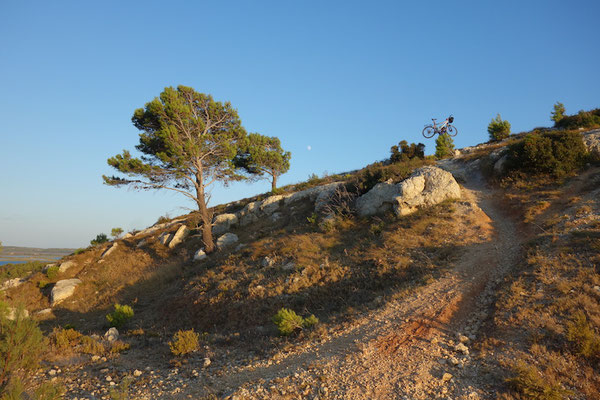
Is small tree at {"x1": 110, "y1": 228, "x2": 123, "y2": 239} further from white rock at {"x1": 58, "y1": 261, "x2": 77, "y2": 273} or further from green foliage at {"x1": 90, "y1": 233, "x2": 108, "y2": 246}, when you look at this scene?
white rock at {"x1": 58, "y1": 261, "x2": 77, "y2": 273}

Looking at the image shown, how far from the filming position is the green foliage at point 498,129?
120 ft

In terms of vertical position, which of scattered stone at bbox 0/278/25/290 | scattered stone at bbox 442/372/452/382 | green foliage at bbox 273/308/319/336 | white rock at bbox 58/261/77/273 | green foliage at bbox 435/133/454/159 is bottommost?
scattered stone at bbox 442/372/452/382

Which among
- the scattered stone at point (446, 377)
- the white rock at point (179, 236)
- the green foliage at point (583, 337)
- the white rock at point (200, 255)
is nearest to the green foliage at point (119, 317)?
the white rock at point (200, 255)

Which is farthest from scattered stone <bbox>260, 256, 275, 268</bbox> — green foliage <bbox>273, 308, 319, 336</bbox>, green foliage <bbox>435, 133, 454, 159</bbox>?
green foliage <bbox>435, 133, 454, 159</bbox>

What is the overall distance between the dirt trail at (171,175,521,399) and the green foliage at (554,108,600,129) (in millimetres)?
27102

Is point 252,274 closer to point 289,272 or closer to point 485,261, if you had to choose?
point 289,272

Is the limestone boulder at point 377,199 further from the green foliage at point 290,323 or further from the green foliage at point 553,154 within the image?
the green foliage at point 290,323

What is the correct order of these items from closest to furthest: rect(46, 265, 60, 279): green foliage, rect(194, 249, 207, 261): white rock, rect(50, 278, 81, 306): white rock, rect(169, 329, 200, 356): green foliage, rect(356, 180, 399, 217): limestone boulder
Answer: rect(169, 329, 200, 356): green foliage < rect(356, 180, 399, 217): limestone boulder < rect(50, 278, 81, 306): white rock < rect(194, 249, 207, 261): white rock < rect(46, 265, 60, 279): green foliage

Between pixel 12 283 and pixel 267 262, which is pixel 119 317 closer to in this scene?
pixel 267 262

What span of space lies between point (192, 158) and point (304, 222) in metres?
A: 9.29

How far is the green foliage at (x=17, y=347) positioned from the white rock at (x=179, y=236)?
20853 millimetres

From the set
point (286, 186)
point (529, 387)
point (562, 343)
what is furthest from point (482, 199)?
point (286, 186)

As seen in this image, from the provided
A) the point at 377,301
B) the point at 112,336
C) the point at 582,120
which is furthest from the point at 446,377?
the point at 582,120

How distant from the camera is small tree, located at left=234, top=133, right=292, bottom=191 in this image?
121ft
